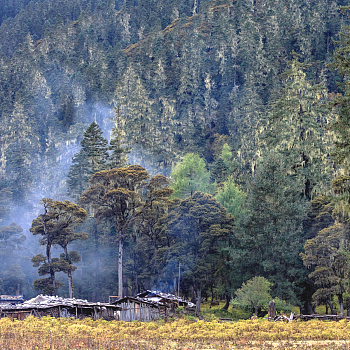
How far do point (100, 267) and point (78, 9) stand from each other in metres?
144

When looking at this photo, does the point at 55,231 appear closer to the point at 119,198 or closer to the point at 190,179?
the point at 119,198

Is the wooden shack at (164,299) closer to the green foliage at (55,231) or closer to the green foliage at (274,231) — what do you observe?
the green foliage at (274,231)

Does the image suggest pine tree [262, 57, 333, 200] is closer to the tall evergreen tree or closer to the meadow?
the tall evergreen tree

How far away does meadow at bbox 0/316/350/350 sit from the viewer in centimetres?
2255

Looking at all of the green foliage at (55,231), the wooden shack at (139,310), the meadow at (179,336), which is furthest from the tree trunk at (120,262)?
the meadow at (179,336)

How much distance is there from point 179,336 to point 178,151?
67755mm

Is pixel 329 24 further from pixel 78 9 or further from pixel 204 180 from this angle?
pixel 78 9

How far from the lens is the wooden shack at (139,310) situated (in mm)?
39156

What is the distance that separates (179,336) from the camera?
25500mm

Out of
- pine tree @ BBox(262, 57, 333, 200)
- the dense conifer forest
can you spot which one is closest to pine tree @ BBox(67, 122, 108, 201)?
the dense conifer forest

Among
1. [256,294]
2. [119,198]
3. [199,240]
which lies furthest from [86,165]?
[256,294]

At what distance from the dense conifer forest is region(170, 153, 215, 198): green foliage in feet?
0.91

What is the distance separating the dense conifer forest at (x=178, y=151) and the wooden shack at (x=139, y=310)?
30.9 feet

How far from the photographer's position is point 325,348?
2138cm
